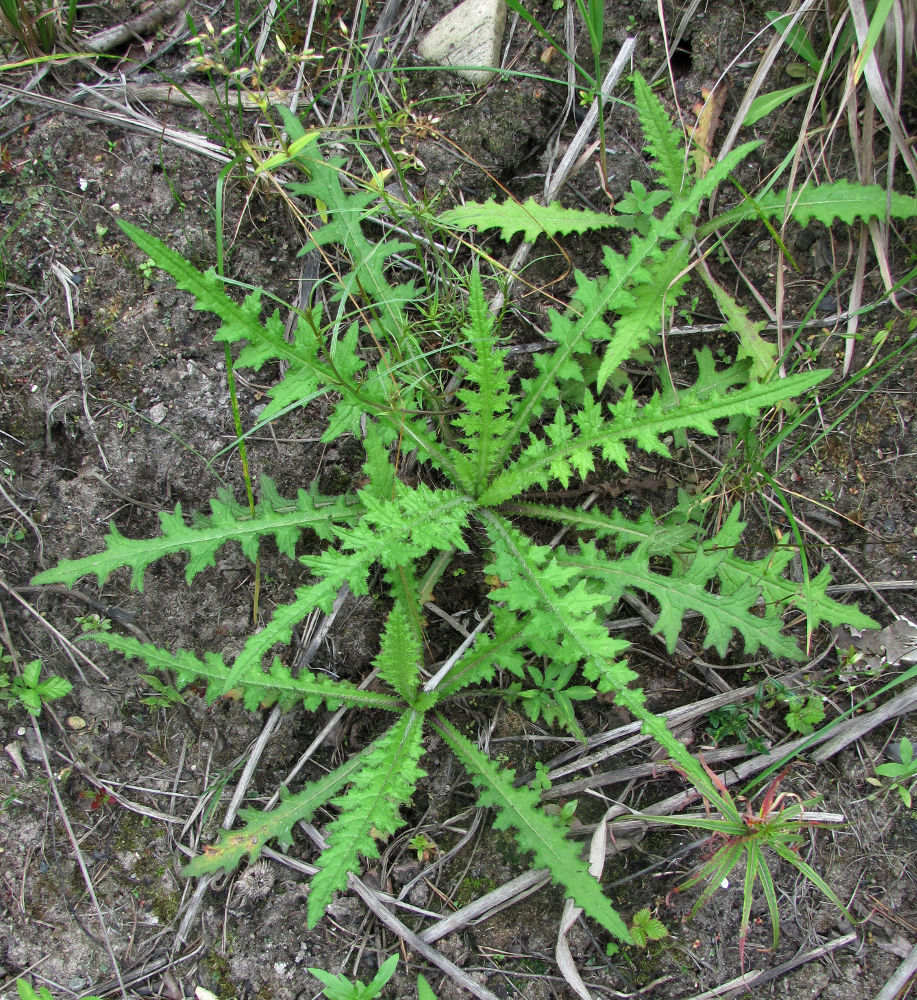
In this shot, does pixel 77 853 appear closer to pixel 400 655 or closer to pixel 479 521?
pixel 400 655

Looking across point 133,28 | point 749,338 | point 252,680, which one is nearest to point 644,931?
point 252,680

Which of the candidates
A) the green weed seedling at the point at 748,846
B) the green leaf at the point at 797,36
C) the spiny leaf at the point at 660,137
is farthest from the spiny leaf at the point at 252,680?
the green leaf at the point at 797,36

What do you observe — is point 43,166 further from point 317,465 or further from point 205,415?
point 317,465

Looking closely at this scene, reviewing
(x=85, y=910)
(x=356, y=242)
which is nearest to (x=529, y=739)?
(x=85, y=910)

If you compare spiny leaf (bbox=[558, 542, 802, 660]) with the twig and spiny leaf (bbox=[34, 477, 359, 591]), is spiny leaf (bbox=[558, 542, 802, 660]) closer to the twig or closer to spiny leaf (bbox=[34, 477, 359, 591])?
spiny leaf (bbox=[34, 477, 359, 591])

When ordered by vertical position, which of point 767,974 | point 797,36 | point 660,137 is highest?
point 797,36

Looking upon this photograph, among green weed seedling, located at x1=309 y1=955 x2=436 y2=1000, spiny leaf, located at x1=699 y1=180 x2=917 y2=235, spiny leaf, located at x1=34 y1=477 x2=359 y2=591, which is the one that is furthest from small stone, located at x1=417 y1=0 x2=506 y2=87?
green weed seedling, located at x1=309 y1=955 x2=436 y2=1000
